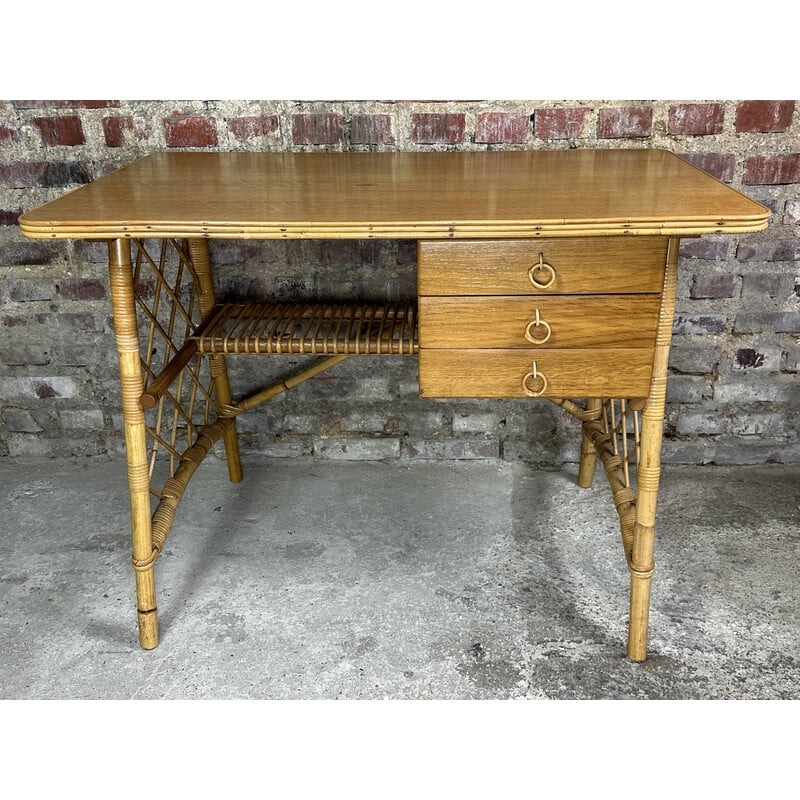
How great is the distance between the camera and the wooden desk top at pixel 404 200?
174 cm

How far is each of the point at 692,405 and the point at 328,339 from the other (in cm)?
136

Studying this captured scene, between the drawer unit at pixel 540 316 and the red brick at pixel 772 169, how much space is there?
95cm

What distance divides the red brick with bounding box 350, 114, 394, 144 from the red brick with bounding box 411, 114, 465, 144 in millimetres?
77

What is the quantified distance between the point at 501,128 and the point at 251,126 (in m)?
0.77

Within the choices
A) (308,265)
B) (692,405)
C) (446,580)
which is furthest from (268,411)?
(692,405)

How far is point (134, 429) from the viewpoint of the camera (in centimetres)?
208

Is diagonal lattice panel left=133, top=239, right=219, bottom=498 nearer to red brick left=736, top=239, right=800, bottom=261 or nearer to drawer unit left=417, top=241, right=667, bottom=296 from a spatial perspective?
drawer unit left=417, top=241, right=667, bottom=296

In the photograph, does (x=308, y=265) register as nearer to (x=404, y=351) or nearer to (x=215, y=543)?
(x=404, y=351)

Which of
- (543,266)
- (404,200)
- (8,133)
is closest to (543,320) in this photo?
(543,266)

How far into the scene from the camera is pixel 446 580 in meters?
2.40

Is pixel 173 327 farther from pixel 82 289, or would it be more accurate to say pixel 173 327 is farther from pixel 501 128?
pixel 501 128

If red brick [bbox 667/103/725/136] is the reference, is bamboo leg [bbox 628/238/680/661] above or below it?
below

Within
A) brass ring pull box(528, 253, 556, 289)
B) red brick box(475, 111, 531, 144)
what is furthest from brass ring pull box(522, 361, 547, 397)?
red brick box(475, 111, 531, 144)

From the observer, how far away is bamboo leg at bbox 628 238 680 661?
1910mm
